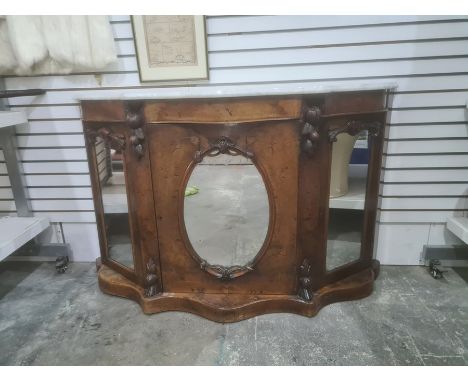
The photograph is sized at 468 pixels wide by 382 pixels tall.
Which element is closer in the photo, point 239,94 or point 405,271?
point 239,94

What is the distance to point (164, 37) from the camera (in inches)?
96.2

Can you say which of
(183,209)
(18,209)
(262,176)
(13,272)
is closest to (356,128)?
(262,176)

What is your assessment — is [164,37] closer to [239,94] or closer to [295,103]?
[239,94]

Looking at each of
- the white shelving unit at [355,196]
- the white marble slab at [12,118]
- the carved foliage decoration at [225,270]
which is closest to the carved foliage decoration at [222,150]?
the carved foliage decoration at [225,270]

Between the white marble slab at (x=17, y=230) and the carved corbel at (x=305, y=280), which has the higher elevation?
the white marble slab at (x=17, y=230)

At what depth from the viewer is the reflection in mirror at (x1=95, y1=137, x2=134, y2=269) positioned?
2271 millimetres

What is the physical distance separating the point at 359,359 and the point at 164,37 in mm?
2351

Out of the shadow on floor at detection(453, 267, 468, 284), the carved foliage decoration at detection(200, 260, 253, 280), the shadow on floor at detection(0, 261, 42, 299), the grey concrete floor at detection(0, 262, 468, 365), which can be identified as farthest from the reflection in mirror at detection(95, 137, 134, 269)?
the shadow on floor at detection(453, 267, 468, 284)

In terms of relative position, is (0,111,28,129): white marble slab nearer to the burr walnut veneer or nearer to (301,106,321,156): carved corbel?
the burr walnut veneer

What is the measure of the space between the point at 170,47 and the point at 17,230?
173cm

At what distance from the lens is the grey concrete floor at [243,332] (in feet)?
6.07

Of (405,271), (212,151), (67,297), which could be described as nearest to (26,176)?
(67,297)

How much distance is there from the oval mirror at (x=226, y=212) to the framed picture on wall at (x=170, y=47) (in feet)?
2.92

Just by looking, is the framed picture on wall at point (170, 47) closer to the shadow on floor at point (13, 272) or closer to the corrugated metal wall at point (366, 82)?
the corrugated metal wall at point (366, 82)
